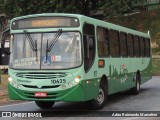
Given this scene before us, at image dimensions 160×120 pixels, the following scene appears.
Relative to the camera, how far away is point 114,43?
1538cm

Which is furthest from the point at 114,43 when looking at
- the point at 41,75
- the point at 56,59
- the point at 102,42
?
the point at 41,75

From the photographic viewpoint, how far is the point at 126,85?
17.0 meters

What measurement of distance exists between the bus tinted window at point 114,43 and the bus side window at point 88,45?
6.25ft

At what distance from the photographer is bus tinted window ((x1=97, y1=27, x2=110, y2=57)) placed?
1375 cm

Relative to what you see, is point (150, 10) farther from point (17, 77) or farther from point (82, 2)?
point (17, 77)

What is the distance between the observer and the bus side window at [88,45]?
12.5m

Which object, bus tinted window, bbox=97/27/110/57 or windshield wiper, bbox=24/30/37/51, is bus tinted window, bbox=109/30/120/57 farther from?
windshield wiper, bbox=24/30/37/51

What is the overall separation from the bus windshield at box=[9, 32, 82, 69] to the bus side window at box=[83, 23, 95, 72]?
245 mm

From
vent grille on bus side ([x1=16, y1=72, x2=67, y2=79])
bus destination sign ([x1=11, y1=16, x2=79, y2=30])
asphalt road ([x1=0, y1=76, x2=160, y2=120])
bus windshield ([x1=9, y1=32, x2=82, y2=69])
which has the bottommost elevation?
asphalt road ([x1=0, y1=76, x2=160, y2=120])

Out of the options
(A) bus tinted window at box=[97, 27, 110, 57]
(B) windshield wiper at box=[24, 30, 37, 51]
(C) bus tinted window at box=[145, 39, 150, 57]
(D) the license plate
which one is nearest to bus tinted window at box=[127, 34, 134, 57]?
(A) bus tinted window at box=[97, 27, 110, 57]

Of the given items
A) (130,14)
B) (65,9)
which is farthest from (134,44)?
(130,14)

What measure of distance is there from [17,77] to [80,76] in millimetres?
1830

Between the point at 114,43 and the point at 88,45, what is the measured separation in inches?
113

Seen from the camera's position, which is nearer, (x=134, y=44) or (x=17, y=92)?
(x=17, y=92)
